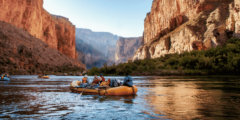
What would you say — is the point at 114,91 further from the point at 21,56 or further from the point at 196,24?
the point at 196,24

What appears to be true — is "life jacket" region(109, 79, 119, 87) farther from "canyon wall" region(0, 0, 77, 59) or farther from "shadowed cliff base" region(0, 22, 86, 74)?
"canyon wall" region(0, 0, 77, 59)

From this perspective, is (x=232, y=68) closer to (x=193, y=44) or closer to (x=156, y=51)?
(x=193, y=44)

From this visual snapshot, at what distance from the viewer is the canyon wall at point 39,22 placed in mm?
74812

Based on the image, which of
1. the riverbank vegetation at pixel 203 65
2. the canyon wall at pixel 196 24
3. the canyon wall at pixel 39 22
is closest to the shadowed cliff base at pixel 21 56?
the canyon wall at pixel 39 22

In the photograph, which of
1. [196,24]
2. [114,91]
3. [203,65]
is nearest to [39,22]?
[196,24]

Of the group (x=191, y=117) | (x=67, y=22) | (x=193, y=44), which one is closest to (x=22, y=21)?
(x=67, y=22)

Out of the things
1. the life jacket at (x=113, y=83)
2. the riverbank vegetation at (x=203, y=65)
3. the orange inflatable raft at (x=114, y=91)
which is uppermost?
the riverbank vegetation at (x=203, y=65)

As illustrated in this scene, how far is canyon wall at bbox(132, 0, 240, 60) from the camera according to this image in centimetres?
6300

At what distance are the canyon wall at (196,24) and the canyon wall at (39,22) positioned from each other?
169 feet

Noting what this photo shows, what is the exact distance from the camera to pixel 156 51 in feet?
316

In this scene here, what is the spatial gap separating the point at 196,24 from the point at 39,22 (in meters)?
73.9

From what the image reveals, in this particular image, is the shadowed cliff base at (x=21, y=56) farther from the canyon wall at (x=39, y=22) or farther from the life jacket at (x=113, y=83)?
the life jacket at (x=113, y=83)

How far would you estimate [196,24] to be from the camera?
74.4 meters

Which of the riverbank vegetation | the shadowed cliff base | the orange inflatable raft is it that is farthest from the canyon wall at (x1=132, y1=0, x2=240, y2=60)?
the orange inflatable raft
